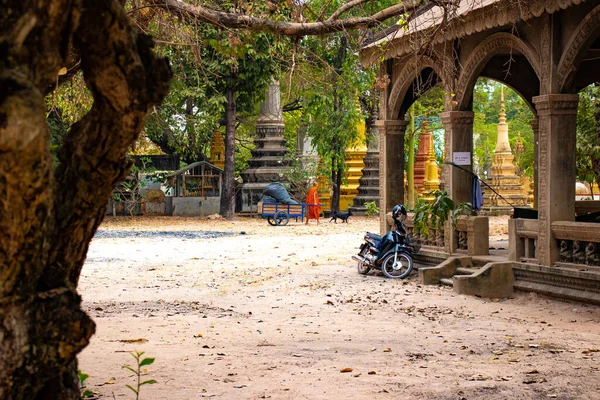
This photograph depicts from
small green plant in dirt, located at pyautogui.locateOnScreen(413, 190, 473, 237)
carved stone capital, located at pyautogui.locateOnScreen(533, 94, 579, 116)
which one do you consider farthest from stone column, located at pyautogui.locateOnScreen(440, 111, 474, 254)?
carved stone capital, located at pyautogui.locateOnScreen(533, 94, 579, 116)

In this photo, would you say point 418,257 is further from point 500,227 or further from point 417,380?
point 500,227

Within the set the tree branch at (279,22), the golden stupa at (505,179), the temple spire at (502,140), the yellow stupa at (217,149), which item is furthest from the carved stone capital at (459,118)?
the temple spire at (502,140)

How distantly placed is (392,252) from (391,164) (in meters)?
2.46

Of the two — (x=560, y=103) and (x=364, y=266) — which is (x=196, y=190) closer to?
(x=364, y=266)

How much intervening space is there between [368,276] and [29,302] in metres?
11.4

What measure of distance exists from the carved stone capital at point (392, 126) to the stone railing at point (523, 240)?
4197 mm

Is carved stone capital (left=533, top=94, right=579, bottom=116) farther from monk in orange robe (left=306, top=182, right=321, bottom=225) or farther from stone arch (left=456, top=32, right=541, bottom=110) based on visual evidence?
monk in orange robe (left=306, top=182, right=321, bottom=225)

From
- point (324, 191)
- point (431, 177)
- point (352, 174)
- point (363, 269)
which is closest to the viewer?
point (363, 269)

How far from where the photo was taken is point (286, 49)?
2697 centimetres

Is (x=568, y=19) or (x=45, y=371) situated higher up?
(x=568, y=19)

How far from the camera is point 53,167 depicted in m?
3.52

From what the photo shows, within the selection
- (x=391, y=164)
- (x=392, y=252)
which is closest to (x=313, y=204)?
(x=391, y=164)

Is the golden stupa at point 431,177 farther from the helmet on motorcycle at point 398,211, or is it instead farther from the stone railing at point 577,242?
the stone railing at point 577,242

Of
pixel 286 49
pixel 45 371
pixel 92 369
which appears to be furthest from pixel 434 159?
pixel 45 371
